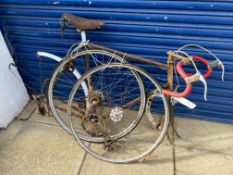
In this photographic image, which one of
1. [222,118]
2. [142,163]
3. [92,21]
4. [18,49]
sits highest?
[92,21]

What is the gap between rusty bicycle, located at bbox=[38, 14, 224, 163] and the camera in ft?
9.80

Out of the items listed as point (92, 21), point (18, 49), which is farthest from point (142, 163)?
point (18, 49)

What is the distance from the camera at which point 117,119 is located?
3.29 m

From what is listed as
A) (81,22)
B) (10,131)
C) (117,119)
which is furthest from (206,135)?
(10,131)

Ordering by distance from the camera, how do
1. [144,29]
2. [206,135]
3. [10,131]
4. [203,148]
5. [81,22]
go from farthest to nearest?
[10,131], [206,135], [203,148], [144,29], [81,22]

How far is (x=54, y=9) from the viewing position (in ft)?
10.8

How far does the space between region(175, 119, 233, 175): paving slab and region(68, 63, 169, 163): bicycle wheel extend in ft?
1.13

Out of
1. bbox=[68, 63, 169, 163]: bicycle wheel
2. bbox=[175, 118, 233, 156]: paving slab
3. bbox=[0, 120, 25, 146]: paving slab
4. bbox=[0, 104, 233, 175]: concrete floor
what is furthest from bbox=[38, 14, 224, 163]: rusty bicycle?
bbox=[0, 120, 25, 146]: paving slab

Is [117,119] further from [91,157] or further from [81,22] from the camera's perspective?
[81,22]

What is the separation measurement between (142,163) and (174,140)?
0.56 meters

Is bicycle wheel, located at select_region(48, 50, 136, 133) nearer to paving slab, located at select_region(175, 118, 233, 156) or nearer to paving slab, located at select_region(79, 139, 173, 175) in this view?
paving slab, located at select_region(79, 139, 173, 175)

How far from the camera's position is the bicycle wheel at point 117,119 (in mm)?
3232

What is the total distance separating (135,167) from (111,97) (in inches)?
41.5

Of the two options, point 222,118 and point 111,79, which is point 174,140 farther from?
point 111,79
